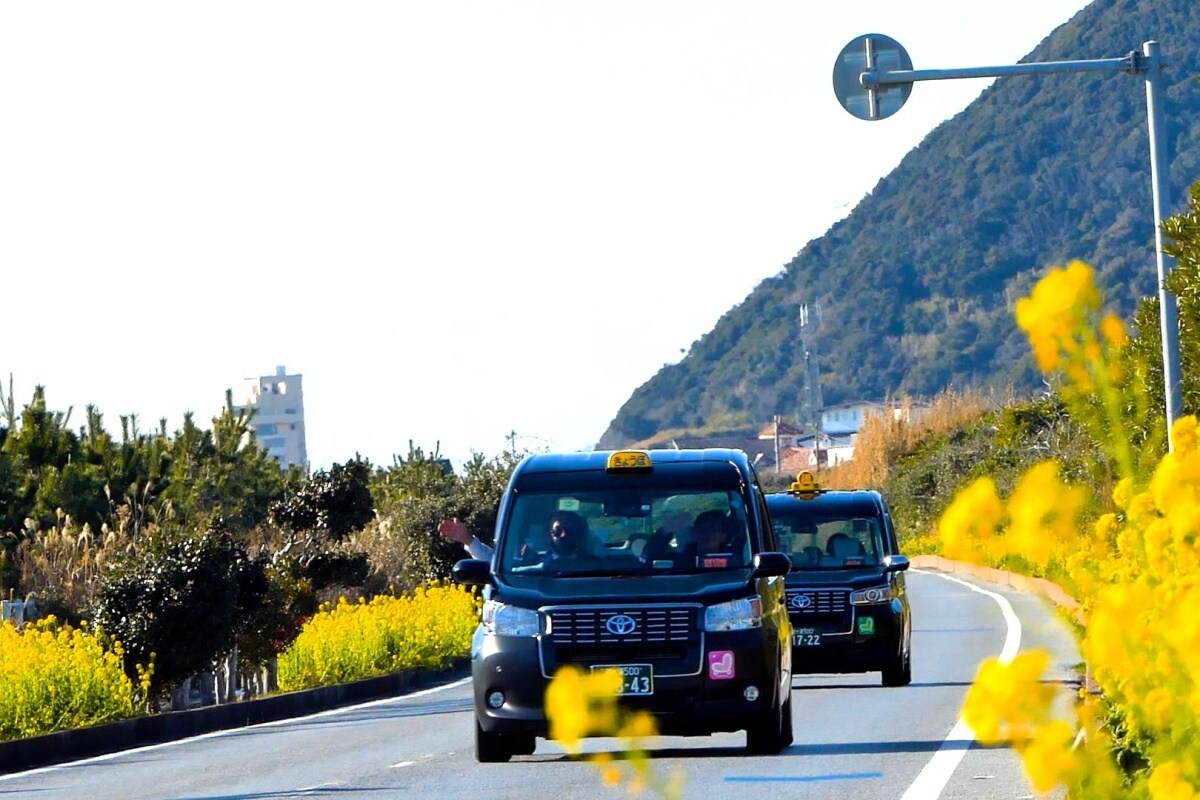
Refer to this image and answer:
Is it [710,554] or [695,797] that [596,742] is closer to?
[710,554]

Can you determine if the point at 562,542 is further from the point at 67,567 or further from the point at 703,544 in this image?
the point at 67,567

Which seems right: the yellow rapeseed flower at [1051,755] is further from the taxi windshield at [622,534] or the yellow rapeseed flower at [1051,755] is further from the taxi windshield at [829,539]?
the taxi windshield at [829,539]

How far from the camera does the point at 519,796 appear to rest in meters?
12.3

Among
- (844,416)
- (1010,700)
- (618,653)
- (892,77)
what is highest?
(892,77)

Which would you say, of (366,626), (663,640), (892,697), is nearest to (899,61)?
(892,697)

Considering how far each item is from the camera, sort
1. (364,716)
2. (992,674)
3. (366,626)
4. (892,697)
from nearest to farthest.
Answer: (992,674) < (892,697) < (364,716) < (366,626)

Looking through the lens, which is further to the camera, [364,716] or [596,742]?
[364,716]

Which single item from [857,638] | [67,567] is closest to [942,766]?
[857,638]

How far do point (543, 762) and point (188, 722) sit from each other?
7.13 m

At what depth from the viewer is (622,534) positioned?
539 inches

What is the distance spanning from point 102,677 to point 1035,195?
608 feet

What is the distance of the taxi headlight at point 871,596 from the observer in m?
19.8

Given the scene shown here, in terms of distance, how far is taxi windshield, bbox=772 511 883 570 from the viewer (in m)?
20.7

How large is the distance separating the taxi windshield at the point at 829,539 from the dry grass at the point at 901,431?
258 feet
